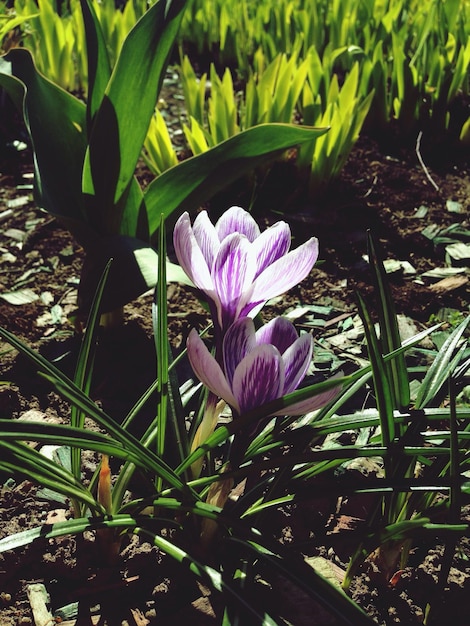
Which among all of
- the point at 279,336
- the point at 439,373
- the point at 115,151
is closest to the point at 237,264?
the point at 279,336

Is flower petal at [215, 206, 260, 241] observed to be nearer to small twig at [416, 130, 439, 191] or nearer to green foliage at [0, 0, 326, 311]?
green foliage at [0, 0, 326, 311]

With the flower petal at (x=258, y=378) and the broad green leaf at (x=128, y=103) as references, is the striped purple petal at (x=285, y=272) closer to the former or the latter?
the flower petal at (x=258, y=378)

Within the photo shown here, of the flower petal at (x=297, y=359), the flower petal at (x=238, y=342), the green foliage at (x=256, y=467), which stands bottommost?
the green foliage at (x=256, y=467)

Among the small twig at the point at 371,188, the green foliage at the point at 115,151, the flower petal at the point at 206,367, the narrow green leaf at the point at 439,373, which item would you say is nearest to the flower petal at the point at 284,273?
the flower petal at the point at 206,367

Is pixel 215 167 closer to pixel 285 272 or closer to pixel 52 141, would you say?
pixel 52 141

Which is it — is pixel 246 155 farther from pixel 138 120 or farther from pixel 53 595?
pixel 53 595

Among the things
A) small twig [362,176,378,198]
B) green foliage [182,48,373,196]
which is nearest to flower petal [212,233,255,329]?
green foliage [182,48,373,196]
